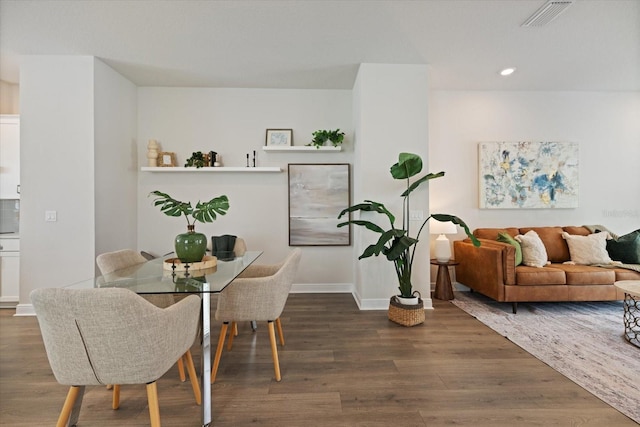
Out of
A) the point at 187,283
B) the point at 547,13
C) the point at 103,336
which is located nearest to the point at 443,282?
the point at 547,13

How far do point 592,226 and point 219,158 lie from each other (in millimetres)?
5460

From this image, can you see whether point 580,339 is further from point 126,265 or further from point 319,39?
point 126,265

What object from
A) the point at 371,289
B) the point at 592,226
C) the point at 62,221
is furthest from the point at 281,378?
the point at 592,226

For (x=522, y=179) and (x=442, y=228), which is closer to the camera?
(x=442, y=228)

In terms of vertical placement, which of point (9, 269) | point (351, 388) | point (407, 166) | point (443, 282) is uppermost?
point (407, 166)

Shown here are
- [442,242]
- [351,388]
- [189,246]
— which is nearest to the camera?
[351,388]

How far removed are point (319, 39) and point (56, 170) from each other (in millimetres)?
3295

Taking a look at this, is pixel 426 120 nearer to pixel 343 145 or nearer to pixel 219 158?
pixel 343 145

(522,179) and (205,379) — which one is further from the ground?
(522,179)

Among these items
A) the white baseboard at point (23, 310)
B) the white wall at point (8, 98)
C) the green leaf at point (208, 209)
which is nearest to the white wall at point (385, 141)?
the green leaf at point (208, 209)

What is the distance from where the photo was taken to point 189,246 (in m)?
2.08

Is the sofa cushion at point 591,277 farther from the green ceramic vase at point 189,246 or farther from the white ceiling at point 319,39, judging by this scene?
the green ceramic vase at point 189,246

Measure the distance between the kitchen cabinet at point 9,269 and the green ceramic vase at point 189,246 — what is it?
9.44ft

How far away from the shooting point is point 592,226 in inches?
164
